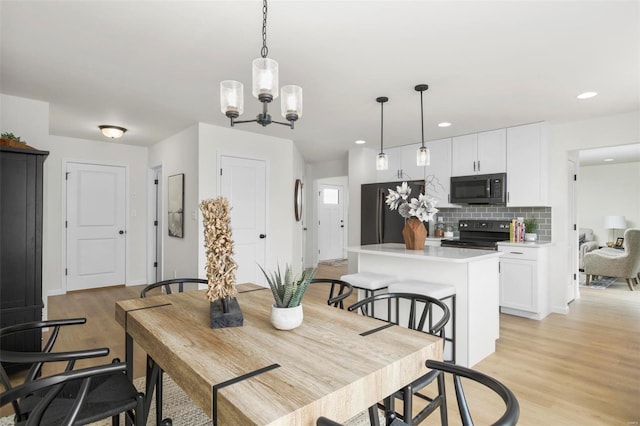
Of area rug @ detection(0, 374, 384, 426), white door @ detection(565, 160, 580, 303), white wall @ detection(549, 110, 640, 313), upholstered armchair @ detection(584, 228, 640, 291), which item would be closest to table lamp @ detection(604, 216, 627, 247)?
upholstered armchair @ detection(584, 228, 640, 291)

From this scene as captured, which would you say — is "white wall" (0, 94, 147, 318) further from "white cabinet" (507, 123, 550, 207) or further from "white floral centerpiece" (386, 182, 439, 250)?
"white cabinet" (507, 123, 550, 207)

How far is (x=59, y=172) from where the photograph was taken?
515 cm

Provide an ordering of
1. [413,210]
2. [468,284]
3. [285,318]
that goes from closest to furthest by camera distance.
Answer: [285,318] < [468,284] < [413,210]

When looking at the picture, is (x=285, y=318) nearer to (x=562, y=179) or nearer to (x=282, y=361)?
(x=282, y=361)

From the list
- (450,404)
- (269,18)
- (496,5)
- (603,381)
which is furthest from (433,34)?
(603,381)

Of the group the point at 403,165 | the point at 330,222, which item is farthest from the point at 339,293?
the point at 330,222

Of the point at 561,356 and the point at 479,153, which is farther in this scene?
the point at 479,153

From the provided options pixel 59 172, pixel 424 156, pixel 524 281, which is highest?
pixel 59 172

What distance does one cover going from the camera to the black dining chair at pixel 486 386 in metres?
0.88

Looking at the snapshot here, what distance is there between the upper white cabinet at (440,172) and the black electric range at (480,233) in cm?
42

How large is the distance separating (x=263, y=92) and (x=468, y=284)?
2168 mm

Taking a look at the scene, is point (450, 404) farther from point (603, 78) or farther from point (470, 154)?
point (470, 154)

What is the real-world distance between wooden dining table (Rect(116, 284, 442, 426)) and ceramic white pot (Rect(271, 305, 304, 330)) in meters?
0.03

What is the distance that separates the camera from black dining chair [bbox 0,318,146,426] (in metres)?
1.18
